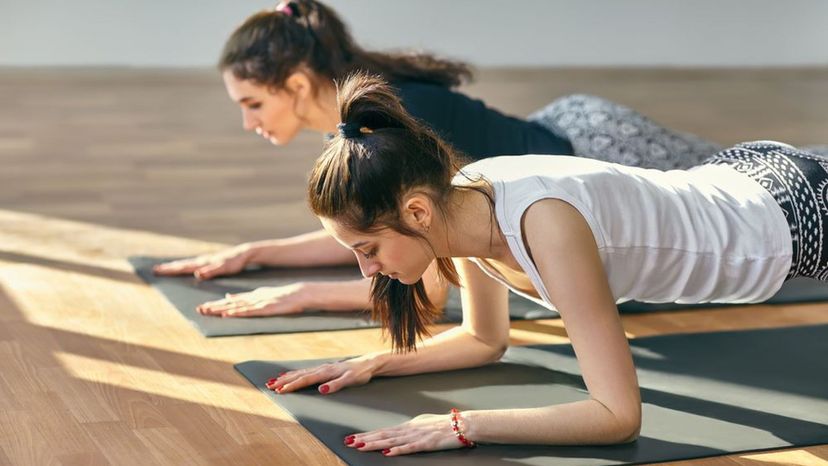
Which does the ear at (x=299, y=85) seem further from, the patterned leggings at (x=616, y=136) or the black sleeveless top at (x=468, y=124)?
the patterned leggings at (x=616, y=136)

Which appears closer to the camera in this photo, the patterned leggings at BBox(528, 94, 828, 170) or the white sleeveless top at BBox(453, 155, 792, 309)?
the white sleeveless top at BBox(453, 155, 792, 309)

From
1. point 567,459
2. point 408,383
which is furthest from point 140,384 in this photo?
point 567,459

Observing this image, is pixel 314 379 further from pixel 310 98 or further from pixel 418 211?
pixel 310 98

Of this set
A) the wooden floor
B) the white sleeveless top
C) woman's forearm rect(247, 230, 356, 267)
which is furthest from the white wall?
the white sleeveless top

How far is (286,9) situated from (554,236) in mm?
1234

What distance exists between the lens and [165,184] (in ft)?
14.8

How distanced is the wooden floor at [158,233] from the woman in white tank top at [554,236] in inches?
9.6

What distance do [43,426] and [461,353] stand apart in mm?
807

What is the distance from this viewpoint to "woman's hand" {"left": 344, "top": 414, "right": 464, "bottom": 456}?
2.12m

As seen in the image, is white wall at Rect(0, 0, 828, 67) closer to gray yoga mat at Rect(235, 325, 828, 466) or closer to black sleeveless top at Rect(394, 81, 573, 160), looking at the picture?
black sleeveless top at Rect(394, 81, 573, 160)

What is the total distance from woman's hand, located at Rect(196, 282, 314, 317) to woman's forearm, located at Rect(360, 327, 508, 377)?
19.6 inches

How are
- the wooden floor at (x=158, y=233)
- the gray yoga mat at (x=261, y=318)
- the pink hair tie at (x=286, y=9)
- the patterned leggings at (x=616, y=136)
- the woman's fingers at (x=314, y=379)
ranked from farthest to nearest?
the patterned leggings at (x=616, y=136), the pink hair tie at (x=286, y=9), the gray yoga mat at (x=261, y=318), the woman's fingers at (x=314, y=379), the wooden floor at (x=158, y=233)

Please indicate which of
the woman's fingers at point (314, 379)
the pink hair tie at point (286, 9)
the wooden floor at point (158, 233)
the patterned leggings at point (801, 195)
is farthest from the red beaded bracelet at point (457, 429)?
the pink hair tie at point (286, 9)

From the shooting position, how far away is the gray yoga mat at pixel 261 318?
2902 mm
